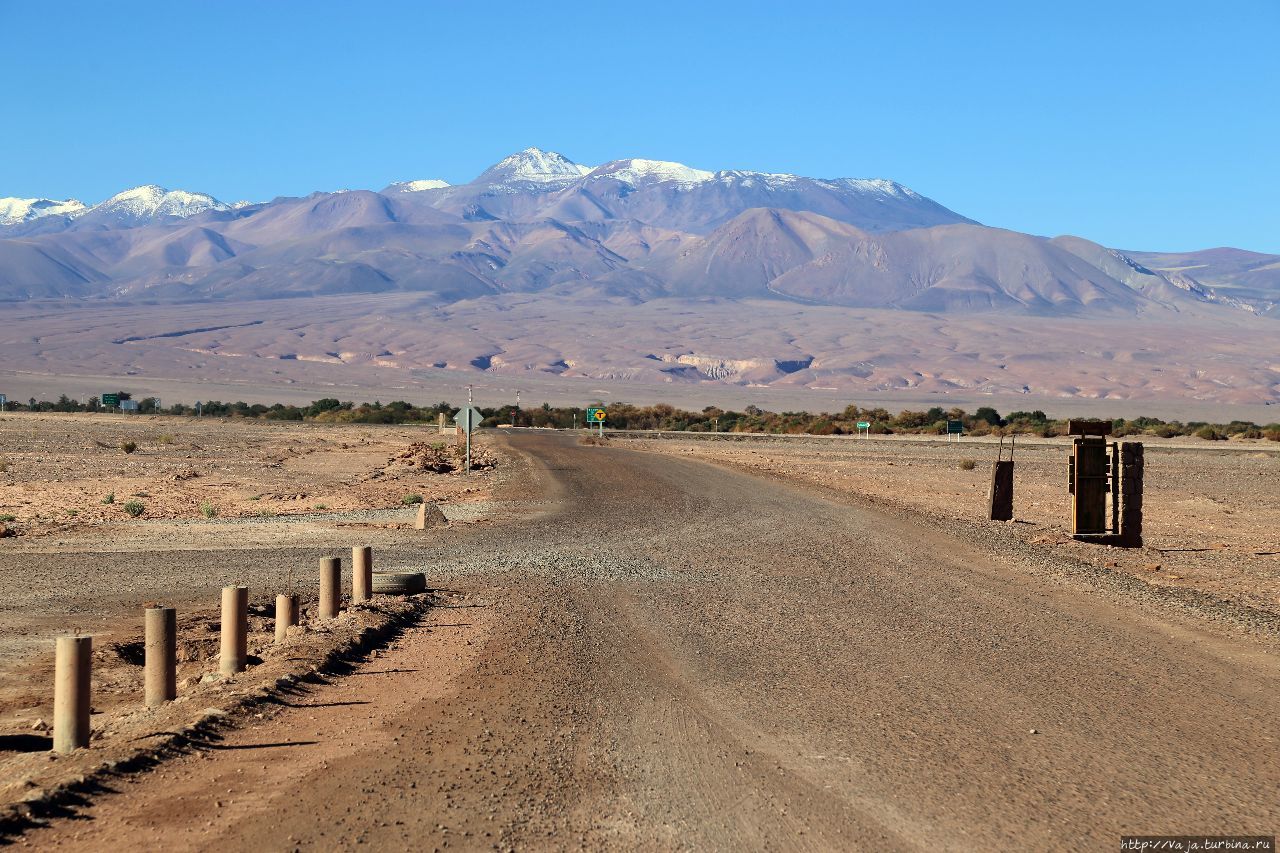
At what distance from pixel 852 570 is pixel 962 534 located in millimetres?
5089

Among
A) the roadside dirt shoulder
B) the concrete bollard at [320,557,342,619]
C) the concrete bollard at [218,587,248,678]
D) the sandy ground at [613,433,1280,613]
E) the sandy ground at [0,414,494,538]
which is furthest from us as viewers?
the sandy ground at [0,414,494,538]

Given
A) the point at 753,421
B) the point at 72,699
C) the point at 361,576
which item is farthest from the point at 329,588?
the point at 753,421

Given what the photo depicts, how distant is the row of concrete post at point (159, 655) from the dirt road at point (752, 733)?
2.32 feet

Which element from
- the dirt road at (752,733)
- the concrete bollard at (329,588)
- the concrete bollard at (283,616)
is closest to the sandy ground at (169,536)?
the concrete bollard at (283,616)

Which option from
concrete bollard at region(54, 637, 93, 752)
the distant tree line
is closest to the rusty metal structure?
concrete bollard at region(54, 637, 93, 752)

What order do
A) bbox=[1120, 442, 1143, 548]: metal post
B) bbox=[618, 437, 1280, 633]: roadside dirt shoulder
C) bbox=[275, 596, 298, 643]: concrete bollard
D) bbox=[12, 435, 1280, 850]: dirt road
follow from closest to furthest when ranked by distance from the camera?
bbox=[12, 435, 1280, 850]: dirt road, bbox=[275, 596, 298, 643]: concrete bollard, bbox=[618, 437, 1280, 633]: roadside dirt shoulder, bbox=[1120, 442, 1143, 548]: metal post

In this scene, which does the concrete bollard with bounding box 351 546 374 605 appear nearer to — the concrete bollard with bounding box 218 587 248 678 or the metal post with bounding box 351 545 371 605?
the metal post with bounding box 351 545 371 605

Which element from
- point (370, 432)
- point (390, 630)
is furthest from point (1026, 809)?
point (370, 432)

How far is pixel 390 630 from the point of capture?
12.8m

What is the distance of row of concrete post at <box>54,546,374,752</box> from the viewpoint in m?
8.01

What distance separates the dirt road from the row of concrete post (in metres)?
0.71

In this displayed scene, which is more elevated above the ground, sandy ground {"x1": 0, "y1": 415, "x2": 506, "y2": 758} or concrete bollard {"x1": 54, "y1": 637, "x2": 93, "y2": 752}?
concrete bollard {"x1": 54, "y1": 637, "x2": 93, "y2": 752}

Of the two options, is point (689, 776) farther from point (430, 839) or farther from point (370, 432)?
point (370, 432)

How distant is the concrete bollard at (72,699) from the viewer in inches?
314
